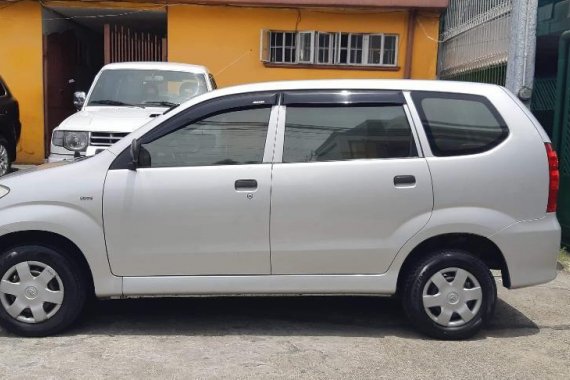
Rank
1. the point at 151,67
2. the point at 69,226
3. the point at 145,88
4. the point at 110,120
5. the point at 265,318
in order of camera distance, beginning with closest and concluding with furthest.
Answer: the point at 69,226
the point at 265,318
the point at 110,120
the point at 145,88
the point at 151,67

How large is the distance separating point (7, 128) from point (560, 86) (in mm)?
8502

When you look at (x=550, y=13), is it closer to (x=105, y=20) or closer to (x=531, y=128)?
(x=531, y=128)

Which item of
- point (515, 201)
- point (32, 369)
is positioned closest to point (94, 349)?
point (32, 369)

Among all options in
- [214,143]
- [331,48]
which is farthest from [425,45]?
[214,143]

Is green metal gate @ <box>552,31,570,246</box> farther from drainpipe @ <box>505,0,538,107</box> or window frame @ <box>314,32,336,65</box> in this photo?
window frame @ <box>314,32,336,65</box>

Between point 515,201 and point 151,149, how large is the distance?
8.60 feet

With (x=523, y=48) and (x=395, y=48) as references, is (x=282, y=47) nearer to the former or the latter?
(x=395, y=48)

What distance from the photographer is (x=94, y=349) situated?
13.6ft

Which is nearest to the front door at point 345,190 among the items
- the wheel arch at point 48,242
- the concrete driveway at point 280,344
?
the concrete driveway at point 280,344

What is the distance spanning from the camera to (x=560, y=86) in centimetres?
734

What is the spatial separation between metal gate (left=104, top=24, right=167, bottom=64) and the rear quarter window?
8454 mm

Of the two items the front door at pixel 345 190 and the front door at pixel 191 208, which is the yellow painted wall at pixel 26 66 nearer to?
the front door at pixel 191 208

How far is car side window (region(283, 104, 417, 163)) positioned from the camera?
4.35 m

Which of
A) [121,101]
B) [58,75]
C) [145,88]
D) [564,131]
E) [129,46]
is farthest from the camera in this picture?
[58,75]
